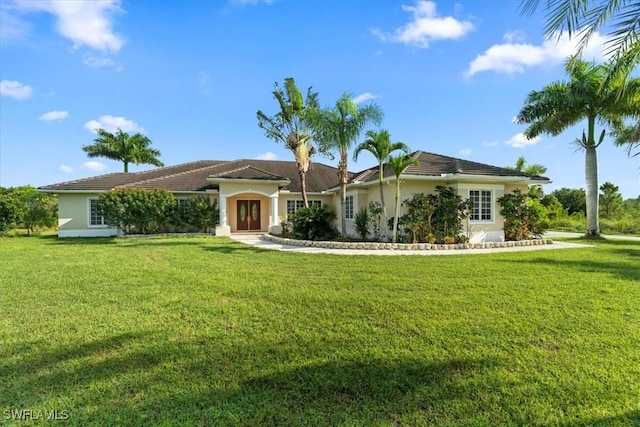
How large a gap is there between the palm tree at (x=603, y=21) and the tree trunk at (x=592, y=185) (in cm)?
1689

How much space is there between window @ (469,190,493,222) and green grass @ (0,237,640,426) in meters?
8.98

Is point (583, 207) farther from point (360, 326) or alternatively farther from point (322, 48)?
point (360, 326)

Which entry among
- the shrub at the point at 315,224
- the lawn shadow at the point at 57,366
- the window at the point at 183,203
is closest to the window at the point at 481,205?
the shrub at the point at 315,224

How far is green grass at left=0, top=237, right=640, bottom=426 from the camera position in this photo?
3.48 metres

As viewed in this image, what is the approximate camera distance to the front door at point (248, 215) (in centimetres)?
2557

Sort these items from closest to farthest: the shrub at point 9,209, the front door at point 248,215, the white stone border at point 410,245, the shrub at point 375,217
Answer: the white stone border at point 410,245
the shrub at point 375,217
the shrub at point 9,209
the front door at point 248,215

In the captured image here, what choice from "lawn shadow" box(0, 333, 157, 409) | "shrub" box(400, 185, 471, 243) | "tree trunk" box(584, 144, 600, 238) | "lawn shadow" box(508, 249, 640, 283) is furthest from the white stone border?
"lawn shadow" box(0, 333, 157, 409)

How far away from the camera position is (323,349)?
4.74m

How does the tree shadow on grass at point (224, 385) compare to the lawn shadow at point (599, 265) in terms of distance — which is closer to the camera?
the tree shadow on grass at point (224, 385)

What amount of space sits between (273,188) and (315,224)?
738cm

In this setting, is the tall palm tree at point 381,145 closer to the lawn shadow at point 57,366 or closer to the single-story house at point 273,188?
the single-story house at point 273,188

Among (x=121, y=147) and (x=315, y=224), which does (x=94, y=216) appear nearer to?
(x=121, y=147)

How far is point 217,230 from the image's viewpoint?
22625 millimetres

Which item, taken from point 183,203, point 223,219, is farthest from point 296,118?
point 183,203
